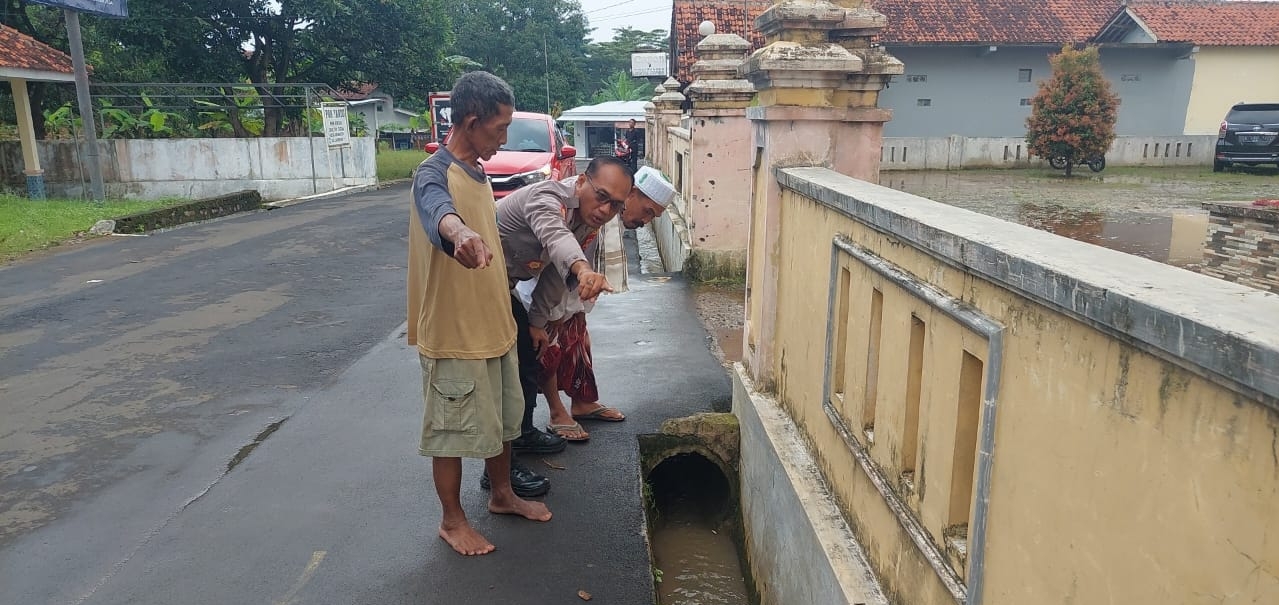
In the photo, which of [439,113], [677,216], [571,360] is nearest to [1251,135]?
[677,216]

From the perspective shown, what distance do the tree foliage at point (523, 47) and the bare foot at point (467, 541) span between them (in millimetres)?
49347

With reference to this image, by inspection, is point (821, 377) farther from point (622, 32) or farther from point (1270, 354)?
point (622, 32)

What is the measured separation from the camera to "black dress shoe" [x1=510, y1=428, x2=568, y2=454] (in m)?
4.50

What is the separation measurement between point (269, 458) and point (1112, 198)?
53.4 feet

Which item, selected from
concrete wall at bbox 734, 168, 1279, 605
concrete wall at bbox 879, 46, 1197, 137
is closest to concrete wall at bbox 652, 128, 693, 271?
concrete wall at bbox 734, 168, 1279, 605

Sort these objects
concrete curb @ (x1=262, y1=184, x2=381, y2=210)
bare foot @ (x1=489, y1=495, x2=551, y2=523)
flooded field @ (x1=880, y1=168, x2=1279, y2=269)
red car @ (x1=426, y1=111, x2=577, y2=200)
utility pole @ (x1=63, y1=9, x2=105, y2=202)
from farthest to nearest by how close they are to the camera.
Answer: concrete curb @ (x1=262, y1=184, x2=381, y2=210) → utility pole @ (x1=63, y1=9, x2=105, y2=202) → red car @ (x1=426, y1=111, x2=577, y2=200) → flooded field @ (x1=880, y1=168, x2=1279, y2=269) → bare foot @ (x1=489, y1=495, x2=551, y2=523)

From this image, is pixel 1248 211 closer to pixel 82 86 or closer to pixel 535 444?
pixel 535 444

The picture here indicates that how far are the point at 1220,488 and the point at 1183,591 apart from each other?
0.20 metres

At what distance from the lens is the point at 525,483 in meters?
4.09

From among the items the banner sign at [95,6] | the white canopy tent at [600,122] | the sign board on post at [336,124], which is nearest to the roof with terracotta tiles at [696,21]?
the white canopy tent at [600,122]

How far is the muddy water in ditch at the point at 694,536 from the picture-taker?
4.48 metres

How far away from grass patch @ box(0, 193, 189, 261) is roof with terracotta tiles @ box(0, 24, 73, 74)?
2.67 meters

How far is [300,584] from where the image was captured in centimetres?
328

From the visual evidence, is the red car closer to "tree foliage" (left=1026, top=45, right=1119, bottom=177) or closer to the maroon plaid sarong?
the maroon plaid sarong
